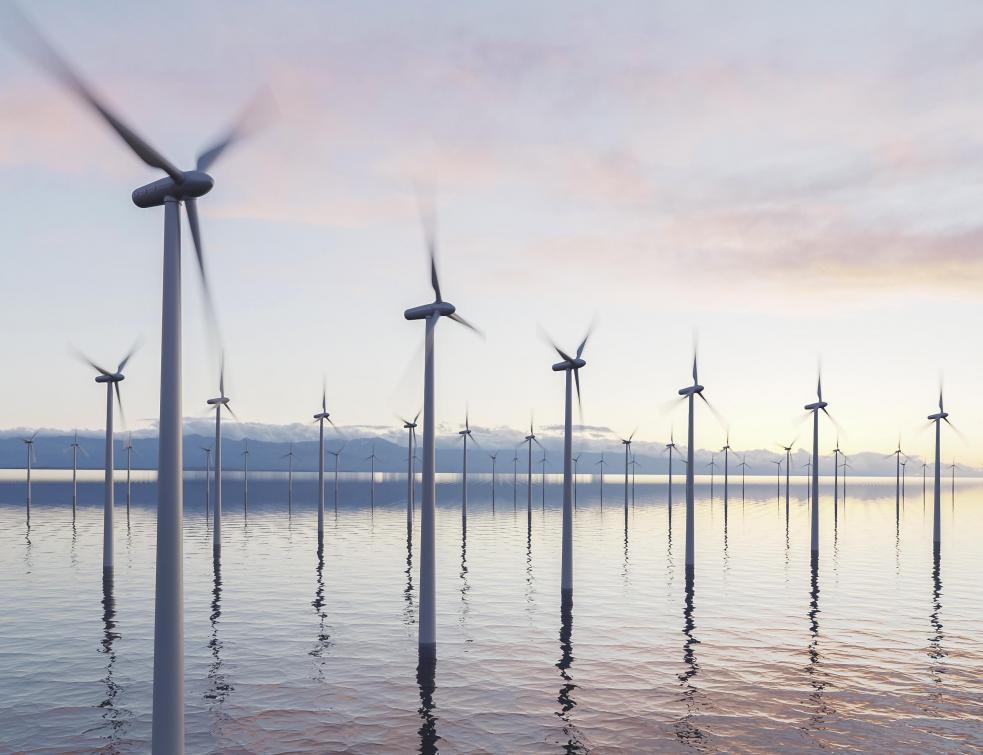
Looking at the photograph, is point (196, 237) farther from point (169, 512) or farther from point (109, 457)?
point (109, 457)

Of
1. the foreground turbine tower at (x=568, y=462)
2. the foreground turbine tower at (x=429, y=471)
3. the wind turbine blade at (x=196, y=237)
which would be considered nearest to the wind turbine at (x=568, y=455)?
the foreground turbine tower at (x=568, y=462)

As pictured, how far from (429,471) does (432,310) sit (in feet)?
31.9

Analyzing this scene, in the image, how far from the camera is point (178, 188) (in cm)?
2462

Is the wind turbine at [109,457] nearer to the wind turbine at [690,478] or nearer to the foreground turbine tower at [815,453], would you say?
the wind turbine at [690,478]

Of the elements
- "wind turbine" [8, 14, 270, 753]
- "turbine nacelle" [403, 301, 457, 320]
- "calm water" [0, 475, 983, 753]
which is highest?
"turbine nacelle" [403, 301, 457, 320]

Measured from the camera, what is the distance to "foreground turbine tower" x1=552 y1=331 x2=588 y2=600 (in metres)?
59.1

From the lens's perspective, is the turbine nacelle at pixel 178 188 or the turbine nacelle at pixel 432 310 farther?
the turbine nacelle at pixel 432 310

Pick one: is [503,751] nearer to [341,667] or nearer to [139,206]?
[341,667]

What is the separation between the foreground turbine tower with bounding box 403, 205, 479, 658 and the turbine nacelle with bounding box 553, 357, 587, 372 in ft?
65.7

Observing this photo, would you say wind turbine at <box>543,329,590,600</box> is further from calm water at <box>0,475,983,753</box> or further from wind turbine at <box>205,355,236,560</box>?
wind turbine at <box>205,355,236,560</box>

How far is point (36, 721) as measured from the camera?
32625 mm

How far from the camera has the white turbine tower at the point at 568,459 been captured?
5912cm

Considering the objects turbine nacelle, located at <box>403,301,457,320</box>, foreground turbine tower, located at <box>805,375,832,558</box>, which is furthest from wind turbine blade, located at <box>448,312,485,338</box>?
foreground turbine tower, located at <box>805,375,832,558</box>

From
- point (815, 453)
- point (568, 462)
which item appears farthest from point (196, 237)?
point (815, 453)
